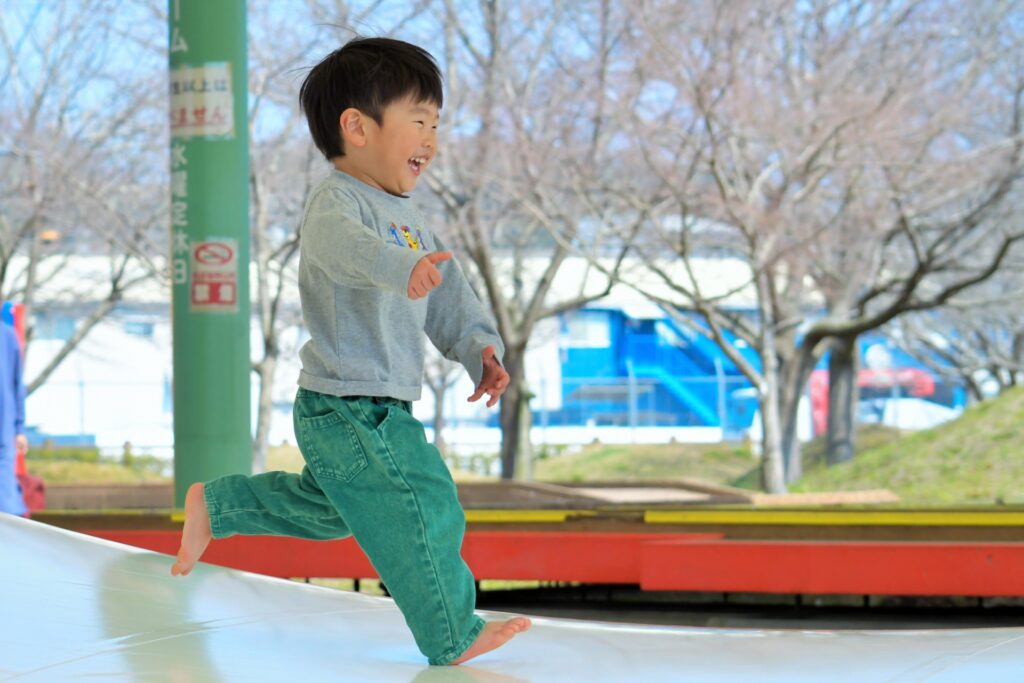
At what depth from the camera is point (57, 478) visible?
1540 cm

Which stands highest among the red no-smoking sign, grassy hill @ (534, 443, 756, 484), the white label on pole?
the white label on pole

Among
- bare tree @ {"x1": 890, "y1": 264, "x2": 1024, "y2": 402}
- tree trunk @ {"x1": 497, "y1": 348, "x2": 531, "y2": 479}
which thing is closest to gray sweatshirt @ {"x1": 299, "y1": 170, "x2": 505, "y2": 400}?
tree trunk @ {"x1": 497, "y1": 348, "x2": 531, "y2": 479}

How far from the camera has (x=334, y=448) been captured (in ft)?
7.43

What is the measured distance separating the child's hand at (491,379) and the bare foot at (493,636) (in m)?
0.40

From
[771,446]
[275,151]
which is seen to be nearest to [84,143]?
[275,151]

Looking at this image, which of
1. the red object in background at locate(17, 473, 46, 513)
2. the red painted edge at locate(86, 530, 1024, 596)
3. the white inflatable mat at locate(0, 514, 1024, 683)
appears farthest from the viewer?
the red object in background at locate(17, 473, 46, 513)

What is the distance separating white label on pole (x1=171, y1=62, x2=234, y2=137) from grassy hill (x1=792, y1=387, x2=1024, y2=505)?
297 inches

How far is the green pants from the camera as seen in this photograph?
7.33 feet

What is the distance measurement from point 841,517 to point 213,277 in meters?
2.84

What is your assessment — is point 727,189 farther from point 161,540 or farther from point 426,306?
point 426,306

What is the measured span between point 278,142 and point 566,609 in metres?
9.45

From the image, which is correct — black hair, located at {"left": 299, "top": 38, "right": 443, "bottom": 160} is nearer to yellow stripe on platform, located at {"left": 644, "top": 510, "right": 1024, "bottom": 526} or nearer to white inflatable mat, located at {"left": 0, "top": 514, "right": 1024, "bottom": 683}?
white inflatable mat, located at {"left": 0, "top": 514, "right": 1024, "bottom": 683}

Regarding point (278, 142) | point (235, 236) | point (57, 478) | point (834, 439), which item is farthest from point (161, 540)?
point (834, 439)

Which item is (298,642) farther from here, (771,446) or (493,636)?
(771,446)
